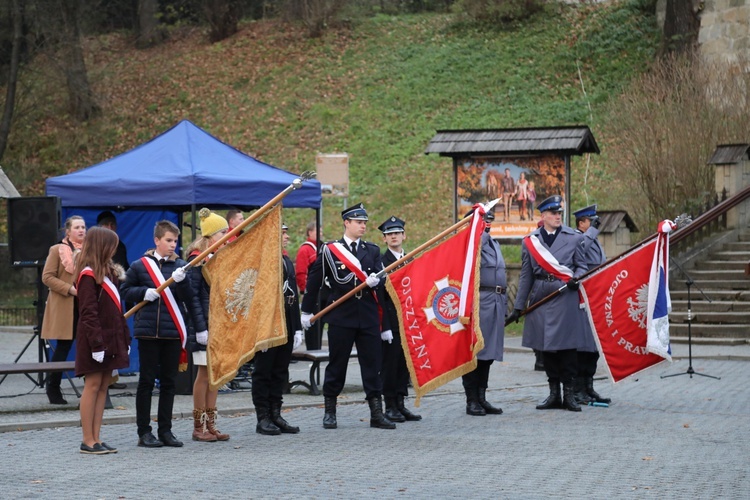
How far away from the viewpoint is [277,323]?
34.3ft

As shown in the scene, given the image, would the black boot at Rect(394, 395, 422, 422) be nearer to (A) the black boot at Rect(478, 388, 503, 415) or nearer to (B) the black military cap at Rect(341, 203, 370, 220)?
(A) the black boot at Rect(478, 388, 503, 415)

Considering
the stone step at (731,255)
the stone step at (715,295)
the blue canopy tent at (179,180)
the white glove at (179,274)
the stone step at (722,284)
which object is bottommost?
the stone step at (715,295)

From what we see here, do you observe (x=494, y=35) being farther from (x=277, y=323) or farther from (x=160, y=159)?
(x=277, y=323)

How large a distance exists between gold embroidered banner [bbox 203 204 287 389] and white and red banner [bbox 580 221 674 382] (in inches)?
143

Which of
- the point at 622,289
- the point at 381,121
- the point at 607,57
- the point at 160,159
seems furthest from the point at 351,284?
the point at 607,57

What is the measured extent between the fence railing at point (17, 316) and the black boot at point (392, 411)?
48.5 feet

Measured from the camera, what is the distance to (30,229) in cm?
1381

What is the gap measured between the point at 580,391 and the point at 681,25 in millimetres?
27398

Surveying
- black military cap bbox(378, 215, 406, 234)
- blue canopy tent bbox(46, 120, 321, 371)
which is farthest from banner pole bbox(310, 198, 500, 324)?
blue canopy tent bbox(46, 120, 321, 371)

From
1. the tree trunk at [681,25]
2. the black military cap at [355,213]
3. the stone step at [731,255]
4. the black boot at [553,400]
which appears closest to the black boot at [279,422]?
the black military cap at [355,213]

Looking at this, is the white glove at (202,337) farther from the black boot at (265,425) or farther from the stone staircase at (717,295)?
the stone staircase at (717,295)

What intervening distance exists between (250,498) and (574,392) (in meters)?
5.97

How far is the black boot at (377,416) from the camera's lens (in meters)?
11.2

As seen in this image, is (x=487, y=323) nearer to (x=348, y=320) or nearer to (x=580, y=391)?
(x=580, y=391)
